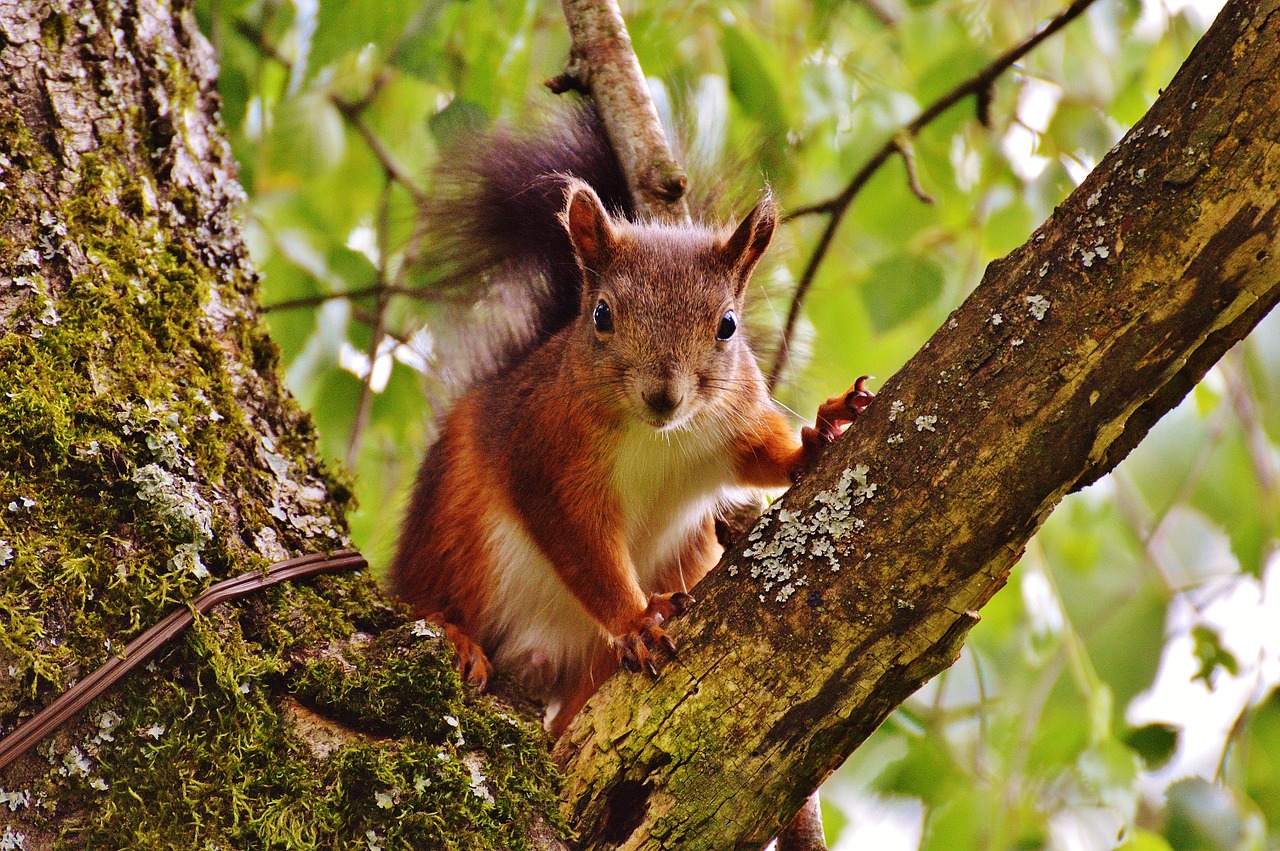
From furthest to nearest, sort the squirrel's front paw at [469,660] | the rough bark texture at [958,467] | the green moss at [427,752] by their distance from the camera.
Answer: the squirrel's front paw at [469,660] → the green moss at [427,752] → the rough bark texture at [958,467]

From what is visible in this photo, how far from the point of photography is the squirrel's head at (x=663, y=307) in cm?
228

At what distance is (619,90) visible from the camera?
2260mm

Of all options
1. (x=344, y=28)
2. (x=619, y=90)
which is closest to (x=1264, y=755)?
(x=619, y=90)

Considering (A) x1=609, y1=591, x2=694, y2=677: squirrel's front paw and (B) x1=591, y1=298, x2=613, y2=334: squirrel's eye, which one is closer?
(A) x1=609, y1=591, x2=694, y2=677: squirrel's front paw

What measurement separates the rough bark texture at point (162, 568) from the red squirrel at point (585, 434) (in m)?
0.47

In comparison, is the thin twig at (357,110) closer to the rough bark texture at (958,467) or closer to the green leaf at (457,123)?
the green leaf at (457,123)

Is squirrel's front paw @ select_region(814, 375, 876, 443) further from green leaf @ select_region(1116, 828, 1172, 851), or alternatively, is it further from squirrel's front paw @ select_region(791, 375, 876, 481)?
green leaf @ select_region(1116, 828, 1172, 851)

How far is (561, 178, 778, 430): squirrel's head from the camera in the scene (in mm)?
2275

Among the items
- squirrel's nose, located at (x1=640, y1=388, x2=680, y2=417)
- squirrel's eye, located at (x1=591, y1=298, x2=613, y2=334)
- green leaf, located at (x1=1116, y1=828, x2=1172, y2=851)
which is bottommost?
green leaf, located at (x1=1116, y1=828, x2=1172, y2=851)

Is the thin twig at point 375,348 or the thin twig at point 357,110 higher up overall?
the thin twig at point 357,110

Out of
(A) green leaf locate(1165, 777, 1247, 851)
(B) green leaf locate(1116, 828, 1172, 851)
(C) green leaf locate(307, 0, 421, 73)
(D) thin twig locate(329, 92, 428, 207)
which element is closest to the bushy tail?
(C) green leaf locate(307, 0, 421, 73)

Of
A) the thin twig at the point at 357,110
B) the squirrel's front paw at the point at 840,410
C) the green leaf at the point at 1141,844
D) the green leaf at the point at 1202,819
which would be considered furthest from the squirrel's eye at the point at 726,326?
the green leaf at the point at 1202,819

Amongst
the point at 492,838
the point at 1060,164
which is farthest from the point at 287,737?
the point at 1060,164

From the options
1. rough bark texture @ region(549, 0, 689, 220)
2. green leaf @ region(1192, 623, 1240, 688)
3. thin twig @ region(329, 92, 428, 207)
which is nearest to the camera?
rough bark texture @ region(549, 0, 689, 220)
